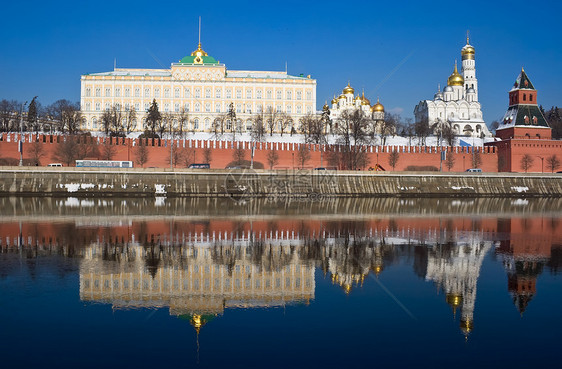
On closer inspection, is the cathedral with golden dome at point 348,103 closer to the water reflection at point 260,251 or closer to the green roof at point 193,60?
the green roof at point 193,60

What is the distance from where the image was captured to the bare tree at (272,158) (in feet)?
122

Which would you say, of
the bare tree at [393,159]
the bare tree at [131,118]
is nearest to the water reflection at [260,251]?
the bare tree at [393,159]

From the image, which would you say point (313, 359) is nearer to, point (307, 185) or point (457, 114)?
point (307, 185)

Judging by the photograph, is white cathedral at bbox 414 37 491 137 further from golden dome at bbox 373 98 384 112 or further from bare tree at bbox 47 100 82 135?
bare tree at bbox 47 100 82 135

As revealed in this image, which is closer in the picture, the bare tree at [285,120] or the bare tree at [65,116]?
the bare tree at [65,116]

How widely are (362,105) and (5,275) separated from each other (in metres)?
61.1

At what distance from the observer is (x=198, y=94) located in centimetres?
5881

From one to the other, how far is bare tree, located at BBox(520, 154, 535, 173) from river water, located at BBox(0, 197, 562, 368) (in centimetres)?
2551

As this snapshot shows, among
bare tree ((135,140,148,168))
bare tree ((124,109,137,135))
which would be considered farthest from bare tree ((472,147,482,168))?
bare tree ((124,109,137,135))

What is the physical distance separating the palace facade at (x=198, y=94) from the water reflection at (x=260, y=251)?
3950 centimetres

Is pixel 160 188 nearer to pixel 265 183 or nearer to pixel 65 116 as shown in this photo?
pixel 265 183

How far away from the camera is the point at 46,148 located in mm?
34594

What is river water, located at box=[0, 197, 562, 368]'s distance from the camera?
18.6 feet

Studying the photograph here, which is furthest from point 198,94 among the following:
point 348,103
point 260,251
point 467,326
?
point 467,326
